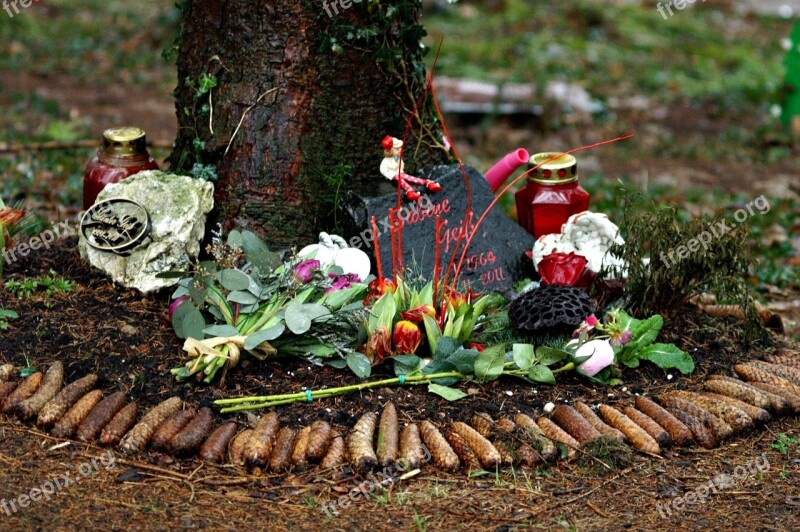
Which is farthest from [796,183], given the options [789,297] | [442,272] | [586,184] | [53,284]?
[53,284]

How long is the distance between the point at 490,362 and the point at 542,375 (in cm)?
21

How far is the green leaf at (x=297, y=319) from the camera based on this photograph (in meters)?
3.52

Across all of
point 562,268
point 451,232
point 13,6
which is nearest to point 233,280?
point 451,232

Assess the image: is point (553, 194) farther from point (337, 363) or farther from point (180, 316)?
point (180, 316)

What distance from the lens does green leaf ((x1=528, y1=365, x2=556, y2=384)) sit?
11.8 feet

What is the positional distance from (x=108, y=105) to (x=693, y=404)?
6.39 meters

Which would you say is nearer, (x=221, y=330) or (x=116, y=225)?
(x=221, y=330)

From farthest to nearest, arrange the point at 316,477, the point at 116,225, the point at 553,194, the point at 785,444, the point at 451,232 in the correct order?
the point at 553,194, the point at 451,232, the point at 116,225, the point at 785,444, the point at 316,477

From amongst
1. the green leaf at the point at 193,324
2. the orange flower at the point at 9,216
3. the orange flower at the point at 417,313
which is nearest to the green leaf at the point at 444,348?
the orange flower at the point at 417,313

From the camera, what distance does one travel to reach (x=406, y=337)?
3582 millimetres

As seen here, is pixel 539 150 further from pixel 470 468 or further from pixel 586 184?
pixel 470 468

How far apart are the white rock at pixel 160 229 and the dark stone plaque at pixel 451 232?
2.23 feet

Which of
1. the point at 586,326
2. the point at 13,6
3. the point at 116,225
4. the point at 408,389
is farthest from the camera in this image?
the point at 13,6

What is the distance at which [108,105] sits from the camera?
27.4 ft
